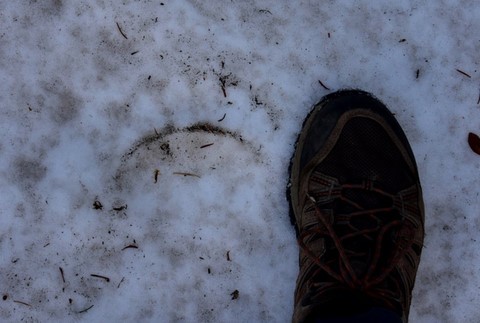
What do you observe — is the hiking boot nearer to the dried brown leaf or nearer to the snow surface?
the snow surface

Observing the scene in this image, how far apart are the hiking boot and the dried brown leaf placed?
0.32 meters

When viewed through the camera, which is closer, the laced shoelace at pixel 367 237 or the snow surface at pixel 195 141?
the laced shoelace at pixel 367 237

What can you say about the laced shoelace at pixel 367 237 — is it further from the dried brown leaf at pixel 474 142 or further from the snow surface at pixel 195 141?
the dried brown leaf at pixel 474 142

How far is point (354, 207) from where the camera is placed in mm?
2154

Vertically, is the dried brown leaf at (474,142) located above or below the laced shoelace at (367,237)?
above

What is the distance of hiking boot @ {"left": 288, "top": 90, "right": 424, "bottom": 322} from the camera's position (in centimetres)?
204

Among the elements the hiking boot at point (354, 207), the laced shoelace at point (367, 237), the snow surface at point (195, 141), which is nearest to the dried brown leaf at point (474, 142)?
the snow surface at point (195, 141)

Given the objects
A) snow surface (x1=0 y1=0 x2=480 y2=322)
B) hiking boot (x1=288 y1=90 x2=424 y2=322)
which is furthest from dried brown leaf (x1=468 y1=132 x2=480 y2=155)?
hiking boot (x1=288 y1=90 x2=424 y2=322)

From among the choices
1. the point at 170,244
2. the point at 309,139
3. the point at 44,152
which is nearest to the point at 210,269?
the point at 170,244

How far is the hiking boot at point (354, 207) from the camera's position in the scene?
2.04 metres

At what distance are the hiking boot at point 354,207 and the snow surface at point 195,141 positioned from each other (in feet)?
0.40

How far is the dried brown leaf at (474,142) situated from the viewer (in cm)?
229

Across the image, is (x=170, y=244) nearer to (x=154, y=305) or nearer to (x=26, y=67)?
(x=154, y=305)

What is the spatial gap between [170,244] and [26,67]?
108cm
